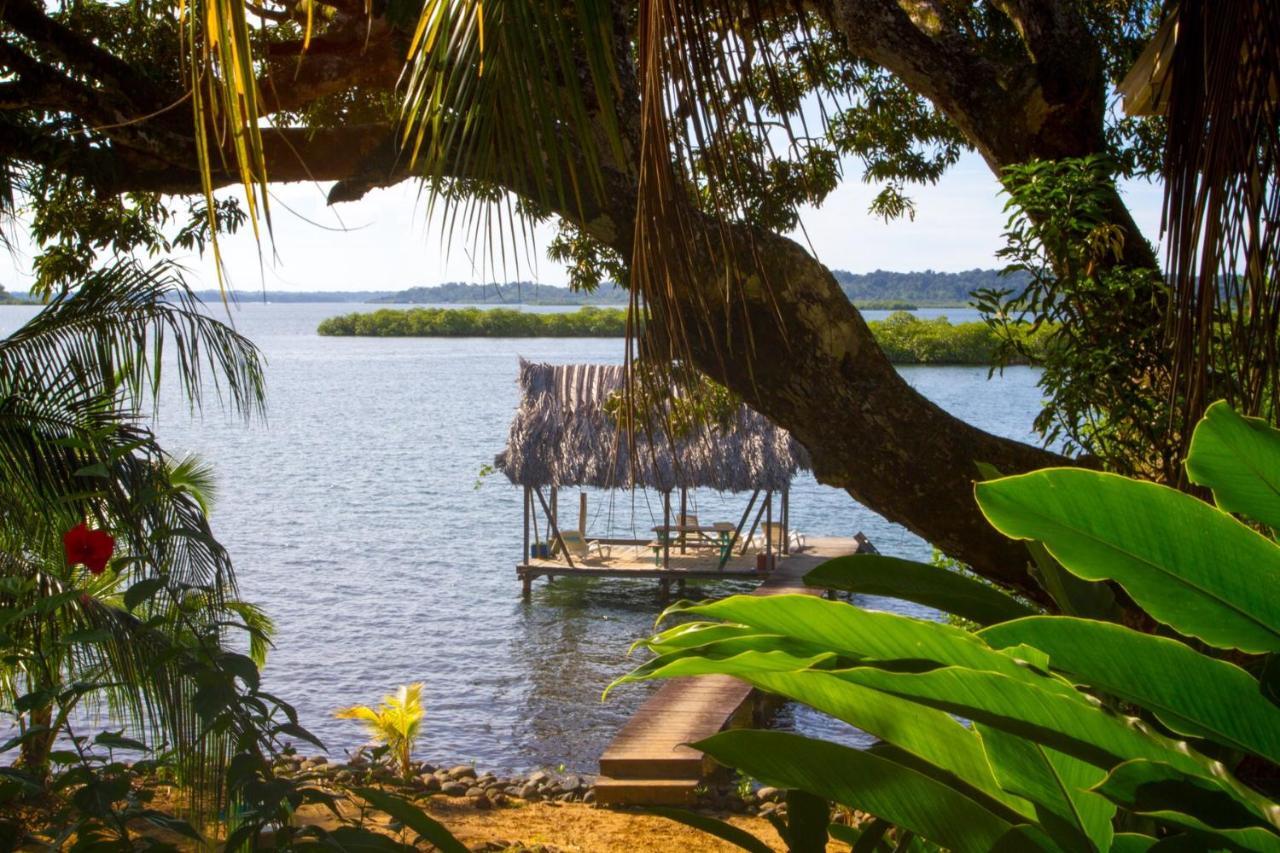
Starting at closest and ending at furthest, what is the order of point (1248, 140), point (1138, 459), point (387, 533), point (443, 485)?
point (1248, 140), point (1138, 459), point (387, 533), point (443, 485)

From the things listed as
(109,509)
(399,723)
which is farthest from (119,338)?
(399,723)

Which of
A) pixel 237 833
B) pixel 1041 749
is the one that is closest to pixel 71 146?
pixel 237 833

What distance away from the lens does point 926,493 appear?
358 cm

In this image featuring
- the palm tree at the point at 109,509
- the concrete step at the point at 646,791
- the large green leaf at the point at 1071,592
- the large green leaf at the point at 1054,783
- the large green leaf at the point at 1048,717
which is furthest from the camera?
the concrete step at the point at 646,791

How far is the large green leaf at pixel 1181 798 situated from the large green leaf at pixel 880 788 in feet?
0.53

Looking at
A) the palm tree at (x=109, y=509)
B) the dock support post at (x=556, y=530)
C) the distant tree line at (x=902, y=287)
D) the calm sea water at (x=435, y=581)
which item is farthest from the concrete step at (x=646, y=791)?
the distant tree line at (x=902, y=287)

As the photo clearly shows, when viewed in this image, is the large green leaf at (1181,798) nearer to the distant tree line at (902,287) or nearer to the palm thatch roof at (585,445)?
the palm thatch roof at (585,445)

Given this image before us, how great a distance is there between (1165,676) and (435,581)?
19.3m

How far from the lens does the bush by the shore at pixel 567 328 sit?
54.4 metres

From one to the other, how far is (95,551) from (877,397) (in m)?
2.26

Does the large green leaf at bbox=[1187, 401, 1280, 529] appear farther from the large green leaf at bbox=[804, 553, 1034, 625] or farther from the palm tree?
the palm tree

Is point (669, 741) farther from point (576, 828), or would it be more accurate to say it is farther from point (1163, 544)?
point (1163, 544)

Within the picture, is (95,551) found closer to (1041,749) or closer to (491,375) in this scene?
(1041,749)

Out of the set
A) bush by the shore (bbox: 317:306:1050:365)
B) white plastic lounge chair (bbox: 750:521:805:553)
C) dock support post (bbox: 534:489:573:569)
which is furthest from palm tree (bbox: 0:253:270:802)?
bush by the shore (bbox: 317:306:1050:365)
